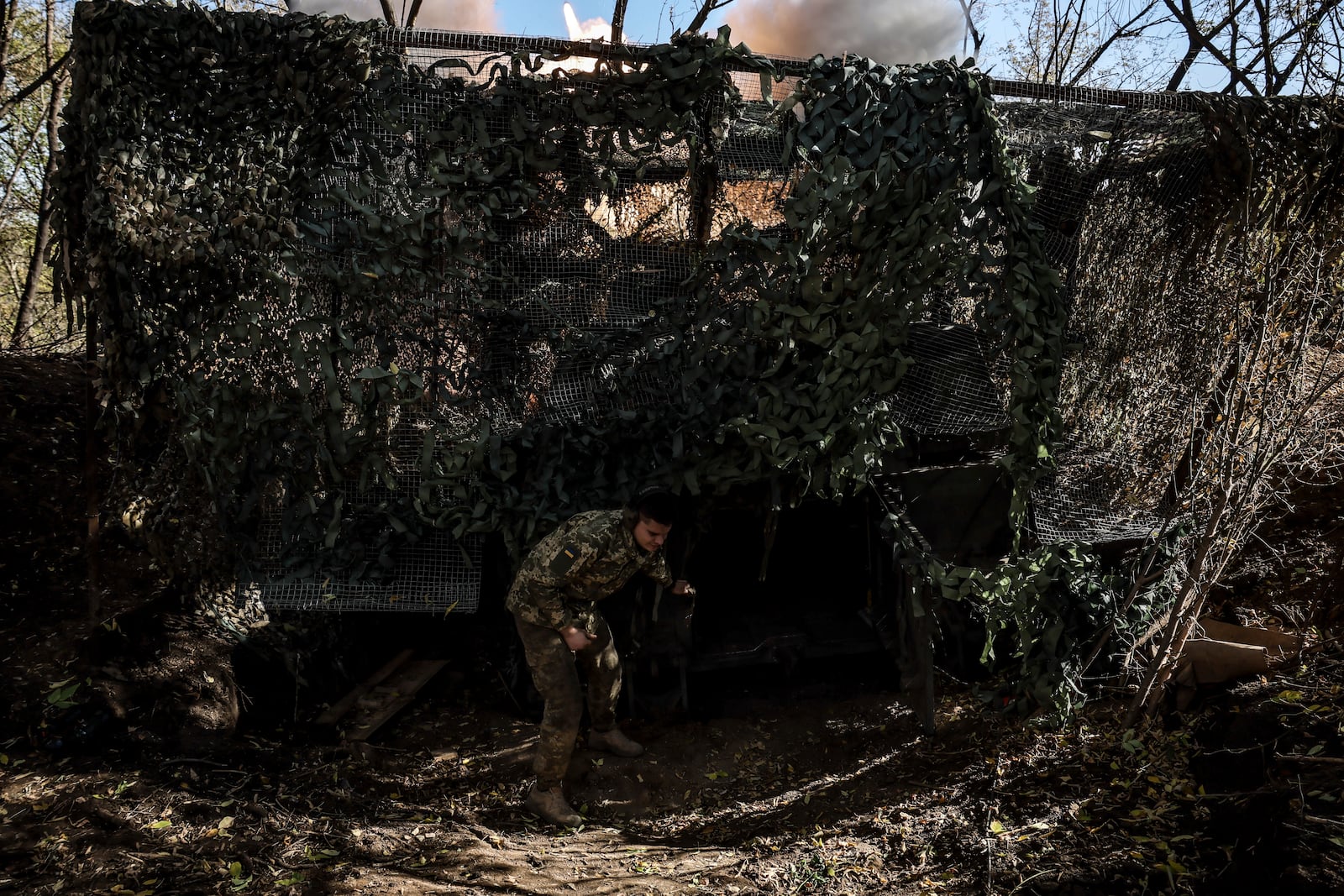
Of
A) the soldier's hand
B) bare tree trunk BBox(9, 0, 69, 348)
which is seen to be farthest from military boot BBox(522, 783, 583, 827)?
bare tree trunk BBox(9, 0, 69, 348)

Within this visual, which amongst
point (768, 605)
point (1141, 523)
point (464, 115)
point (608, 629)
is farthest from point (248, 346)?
point (1141, 523)

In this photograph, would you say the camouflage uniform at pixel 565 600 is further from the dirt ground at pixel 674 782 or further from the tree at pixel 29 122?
the tree at pixel 29 122

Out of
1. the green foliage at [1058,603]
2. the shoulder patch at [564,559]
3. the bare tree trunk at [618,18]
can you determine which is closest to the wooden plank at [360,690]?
the shoulder patch at [564,559]

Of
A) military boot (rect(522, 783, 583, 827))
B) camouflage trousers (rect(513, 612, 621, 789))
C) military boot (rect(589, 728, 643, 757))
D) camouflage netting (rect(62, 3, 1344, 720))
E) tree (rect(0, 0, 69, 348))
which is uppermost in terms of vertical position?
tree (rect(0, 0, 69, 348))

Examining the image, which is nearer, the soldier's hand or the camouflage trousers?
the soldier's hand

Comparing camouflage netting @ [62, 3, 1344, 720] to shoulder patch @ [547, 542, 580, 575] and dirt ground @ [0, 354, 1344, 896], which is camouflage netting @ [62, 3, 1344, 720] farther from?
dirt ground @ [0, 354, 1344, 896]

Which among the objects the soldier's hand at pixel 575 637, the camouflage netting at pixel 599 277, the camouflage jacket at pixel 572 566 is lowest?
the soldier's hand at pixel 575 637

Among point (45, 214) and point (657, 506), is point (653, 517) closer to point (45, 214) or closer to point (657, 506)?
point (657, 506)

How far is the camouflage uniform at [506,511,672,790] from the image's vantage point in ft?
14.0

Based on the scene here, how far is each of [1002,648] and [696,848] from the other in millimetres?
2653

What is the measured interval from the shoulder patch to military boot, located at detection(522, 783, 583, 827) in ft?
4.39

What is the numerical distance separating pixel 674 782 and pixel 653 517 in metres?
1.86

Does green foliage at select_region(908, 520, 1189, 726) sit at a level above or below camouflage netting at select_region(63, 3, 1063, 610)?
below

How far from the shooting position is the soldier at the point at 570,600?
13.9ft
